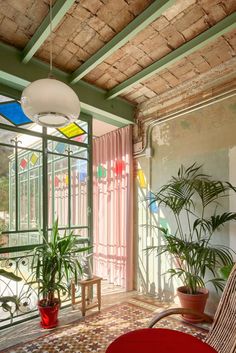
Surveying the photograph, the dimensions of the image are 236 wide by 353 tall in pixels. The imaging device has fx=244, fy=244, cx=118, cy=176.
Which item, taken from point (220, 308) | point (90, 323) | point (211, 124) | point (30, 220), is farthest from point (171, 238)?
point (30, 220)

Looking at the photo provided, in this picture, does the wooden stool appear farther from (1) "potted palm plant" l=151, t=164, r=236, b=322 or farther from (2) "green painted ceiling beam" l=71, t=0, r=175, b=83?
(2) "green painted ceiling beam" l=71, t=0, r=175, b=83

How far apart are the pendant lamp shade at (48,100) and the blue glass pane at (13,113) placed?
5.49 ft

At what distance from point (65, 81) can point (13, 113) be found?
79 cm

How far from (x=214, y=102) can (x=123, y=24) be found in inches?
60.0

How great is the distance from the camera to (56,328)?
2750 mm

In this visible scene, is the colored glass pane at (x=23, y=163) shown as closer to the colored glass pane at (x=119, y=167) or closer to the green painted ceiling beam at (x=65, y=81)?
the green painted ceiling beam at (x=65, y=81)

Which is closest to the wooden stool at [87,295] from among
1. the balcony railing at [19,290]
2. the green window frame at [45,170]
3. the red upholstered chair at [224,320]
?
the balcony railing at [19,290]

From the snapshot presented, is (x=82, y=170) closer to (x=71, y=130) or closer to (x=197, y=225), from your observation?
(x=71, y=130)

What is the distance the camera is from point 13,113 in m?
3.04

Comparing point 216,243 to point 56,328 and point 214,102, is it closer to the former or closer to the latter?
point 214,102

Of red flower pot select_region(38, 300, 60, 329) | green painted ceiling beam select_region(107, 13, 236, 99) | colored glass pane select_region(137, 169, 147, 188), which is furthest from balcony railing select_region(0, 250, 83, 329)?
green painted ceiling beam select_region(107, 13, 236, 99)

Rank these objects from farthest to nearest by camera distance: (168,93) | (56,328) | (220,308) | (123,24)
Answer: (168,93) < (56,328) < (123,24) < (220,308)

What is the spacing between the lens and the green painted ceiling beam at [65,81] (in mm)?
2695

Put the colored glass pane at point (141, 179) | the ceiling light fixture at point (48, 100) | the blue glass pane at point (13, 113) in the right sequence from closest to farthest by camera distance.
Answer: the ceiling light fixture at point (48, 100) < the blue glass pane at point (13, 113) < the colored glass pane at point (141, 179)
